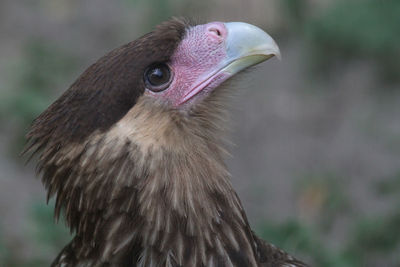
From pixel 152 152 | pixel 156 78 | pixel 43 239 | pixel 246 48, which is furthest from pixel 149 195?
pixel 43 239

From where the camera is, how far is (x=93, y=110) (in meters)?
2.67

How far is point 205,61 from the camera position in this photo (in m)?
2.93

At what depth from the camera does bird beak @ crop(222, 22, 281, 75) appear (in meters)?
2.82

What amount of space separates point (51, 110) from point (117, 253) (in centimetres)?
60

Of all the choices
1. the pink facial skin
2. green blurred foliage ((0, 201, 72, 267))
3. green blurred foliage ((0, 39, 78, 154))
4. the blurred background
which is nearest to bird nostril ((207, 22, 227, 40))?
the pink facial skin

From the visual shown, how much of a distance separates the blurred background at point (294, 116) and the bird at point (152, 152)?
1367mm

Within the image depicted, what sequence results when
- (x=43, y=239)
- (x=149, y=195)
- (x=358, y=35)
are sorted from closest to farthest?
(x=149, y=195), (x=43, y=239), (x=358, y=35)

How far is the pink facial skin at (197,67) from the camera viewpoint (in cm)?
288

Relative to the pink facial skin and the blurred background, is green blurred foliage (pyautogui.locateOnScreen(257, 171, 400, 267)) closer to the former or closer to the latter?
the blurred background

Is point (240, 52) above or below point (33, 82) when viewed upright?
above

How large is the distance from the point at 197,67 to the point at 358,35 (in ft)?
12.4

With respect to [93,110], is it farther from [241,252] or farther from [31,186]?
[31,186]

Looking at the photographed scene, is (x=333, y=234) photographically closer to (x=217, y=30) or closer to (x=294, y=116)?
(x=294, y=116)

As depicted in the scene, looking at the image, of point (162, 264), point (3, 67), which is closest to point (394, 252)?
point (162, 264)
